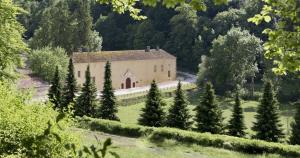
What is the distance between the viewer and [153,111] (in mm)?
38844

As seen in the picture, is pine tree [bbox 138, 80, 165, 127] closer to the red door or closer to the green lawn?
the green lawn

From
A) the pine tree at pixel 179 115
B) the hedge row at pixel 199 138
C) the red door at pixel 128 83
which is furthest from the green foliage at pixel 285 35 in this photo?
the red door at pixel 128 83

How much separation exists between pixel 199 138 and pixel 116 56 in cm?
3759

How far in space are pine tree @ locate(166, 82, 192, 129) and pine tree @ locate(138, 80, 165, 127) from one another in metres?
0.74

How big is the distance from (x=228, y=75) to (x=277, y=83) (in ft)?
22.6

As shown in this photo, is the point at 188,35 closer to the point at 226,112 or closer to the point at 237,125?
the point at 226,112

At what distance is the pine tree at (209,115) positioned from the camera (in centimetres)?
3700

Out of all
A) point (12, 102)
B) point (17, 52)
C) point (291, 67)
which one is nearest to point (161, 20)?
point (17, 52)

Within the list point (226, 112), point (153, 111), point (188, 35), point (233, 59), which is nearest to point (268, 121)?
point (153, 111)

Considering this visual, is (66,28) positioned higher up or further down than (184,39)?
higher up

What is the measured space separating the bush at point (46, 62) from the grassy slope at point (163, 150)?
1142 inches

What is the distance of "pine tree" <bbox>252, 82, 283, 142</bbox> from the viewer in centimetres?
3572

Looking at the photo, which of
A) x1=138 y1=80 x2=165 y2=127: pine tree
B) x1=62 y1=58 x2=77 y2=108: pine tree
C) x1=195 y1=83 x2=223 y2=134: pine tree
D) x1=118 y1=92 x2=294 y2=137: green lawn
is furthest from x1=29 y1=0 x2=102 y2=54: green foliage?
x1=195 y1=83 x2=223 y2=134: pine tree

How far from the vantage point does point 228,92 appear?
6825 centimetres
